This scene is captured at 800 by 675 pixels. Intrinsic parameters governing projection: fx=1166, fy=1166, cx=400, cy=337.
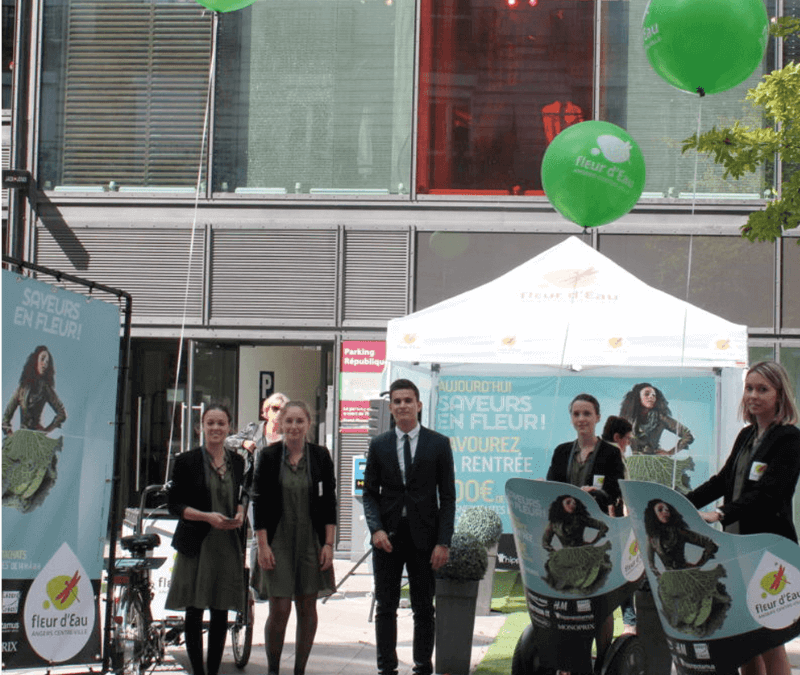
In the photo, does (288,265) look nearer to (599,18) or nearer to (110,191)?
(110,191)

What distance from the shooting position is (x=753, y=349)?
13859mm

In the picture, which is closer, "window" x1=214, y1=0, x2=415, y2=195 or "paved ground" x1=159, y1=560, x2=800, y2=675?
"paved ground" x1=159, y1=560, x2=800, y2=675

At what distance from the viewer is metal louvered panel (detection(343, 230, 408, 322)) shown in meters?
14.3

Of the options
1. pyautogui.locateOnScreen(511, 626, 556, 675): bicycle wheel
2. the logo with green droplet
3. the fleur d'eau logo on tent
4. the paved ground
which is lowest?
the paved ground

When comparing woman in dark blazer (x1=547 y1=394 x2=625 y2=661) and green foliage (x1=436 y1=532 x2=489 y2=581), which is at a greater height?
woman in dark blazer (x1=547 y1=394 x2=625 y2=661)

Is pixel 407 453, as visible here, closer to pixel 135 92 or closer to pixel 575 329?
pixel 575 329

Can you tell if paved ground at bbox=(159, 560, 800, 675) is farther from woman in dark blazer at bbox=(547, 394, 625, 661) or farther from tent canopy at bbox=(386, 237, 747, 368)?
tent canopy at bbox=(386, 237, 747, 368)

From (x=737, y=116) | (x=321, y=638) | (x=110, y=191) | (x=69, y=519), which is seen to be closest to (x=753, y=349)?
(x=737, y=116)

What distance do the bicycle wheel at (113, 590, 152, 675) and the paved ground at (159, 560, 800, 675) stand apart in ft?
2.03

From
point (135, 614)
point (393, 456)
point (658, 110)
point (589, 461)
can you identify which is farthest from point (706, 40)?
point (658, 110)

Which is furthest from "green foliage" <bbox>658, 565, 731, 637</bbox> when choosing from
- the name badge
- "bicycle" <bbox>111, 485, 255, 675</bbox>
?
"bicycle" <bbox>111, 485, 255, 675</bbox>

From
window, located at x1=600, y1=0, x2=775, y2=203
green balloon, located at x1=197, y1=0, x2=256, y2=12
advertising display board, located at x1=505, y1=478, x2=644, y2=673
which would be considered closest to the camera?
advertising display board, located at x1=505, y1=478, x2=644, y2=673

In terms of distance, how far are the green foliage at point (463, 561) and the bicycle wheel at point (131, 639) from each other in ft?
6.24

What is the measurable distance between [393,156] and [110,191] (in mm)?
3637
